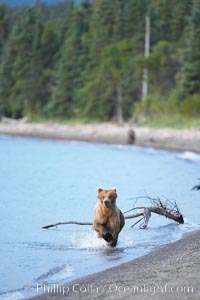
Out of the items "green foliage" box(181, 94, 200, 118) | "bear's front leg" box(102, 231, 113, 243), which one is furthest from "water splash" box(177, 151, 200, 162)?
"bear's front leg" box(102, 231, 113, 243)

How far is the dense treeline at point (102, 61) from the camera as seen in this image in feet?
151

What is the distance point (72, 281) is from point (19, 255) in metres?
2.39

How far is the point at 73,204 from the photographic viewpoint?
1722cm

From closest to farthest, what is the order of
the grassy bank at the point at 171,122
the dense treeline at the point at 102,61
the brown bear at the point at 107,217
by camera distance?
the brown bear at the point at 107,217
the grassy bank at the point at 171,122
the dense treeline at the point at 102,61

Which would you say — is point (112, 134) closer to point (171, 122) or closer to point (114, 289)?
point (171, 122)

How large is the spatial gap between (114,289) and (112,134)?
1408 inches

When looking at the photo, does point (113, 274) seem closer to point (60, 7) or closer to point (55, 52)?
point (55, 52)

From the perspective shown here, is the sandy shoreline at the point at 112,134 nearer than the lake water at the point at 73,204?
No

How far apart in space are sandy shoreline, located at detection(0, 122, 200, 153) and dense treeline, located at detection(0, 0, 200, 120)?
2552mm

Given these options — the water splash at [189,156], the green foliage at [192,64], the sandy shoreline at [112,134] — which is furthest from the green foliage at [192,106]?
the water splash at [189,156]

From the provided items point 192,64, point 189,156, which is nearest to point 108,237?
point 189,156

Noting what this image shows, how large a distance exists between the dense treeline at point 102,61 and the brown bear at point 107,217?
29.9 metres

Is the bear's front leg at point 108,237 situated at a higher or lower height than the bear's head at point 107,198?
lower

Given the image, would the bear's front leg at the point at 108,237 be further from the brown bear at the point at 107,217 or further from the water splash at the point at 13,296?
the water splash at the point at 13,296
